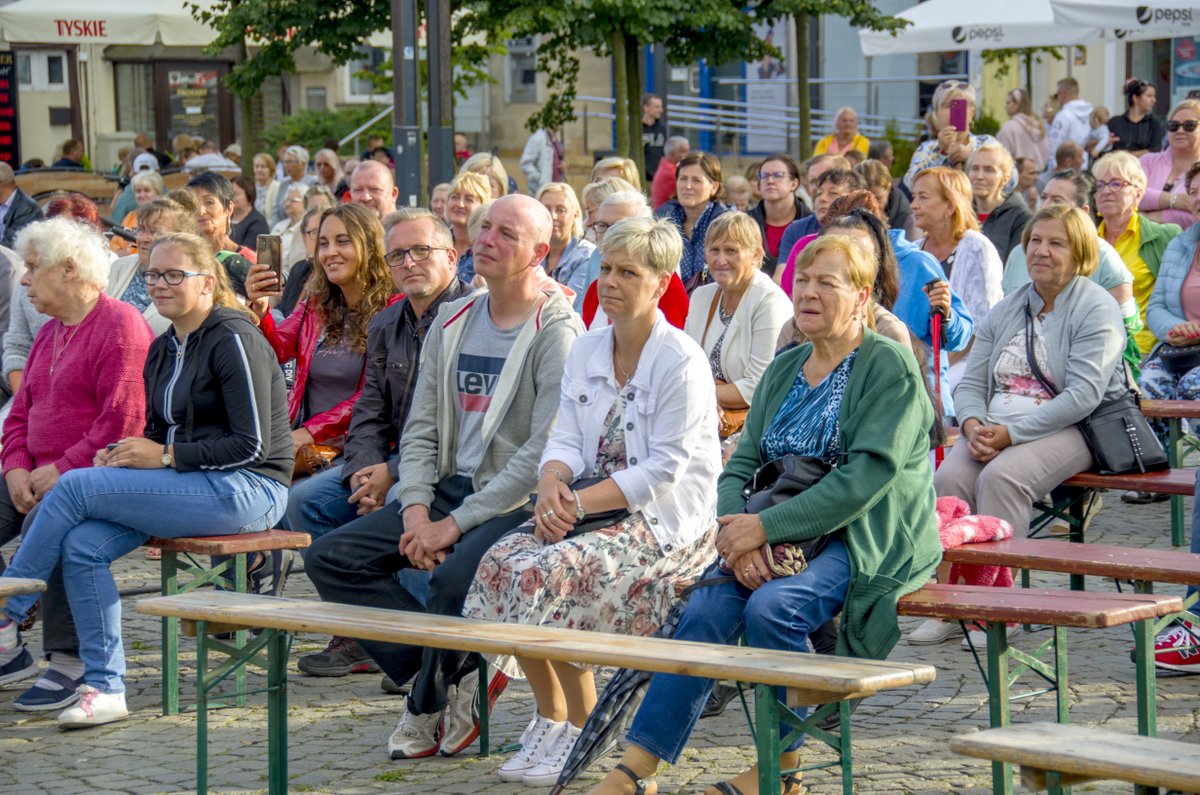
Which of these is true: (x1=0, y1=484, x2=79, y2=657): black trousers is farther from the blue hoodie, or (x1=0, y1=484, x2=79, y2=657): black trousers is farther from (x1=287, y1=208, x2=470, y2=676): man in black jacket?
the blue hoodie

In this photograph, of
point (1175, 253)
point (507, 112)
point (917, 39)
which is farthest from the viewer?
point (507, 112)

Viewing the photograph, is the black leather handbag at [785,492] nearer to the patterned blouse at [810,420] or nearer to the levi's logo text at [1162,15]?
the patterned blouse at [810,420]

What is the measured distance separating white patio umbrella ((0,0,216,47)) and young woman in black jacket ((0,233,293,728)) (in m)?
12.6

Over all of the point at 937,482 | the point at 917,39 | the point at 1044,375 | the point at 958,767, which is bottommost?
the point at 958,767

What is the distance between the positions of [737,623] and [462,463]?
4.51ft

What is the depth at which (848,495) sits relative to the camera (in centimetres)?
469

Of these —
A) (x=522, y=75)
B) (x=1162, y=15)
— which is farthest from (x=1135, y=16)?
(x=522, y=75)

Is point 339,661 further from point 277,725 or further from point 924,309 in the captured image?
point 924,309

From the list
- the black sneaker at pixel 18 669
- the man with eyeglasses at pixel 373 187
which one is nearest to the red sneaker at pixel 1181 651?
the black sneaker at pixel 18 669

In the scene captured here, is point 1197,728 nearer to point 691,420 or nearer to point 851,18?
point 691,420

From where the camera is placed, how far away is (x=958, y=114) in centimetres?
1231

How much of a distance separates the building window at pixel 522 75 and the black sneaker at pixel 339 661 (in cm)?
2549

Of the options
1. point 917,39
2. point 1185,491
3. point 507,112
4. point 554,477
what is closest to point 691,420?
→ point 554,477

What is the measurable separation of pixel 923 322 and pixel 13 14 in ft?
43.4
